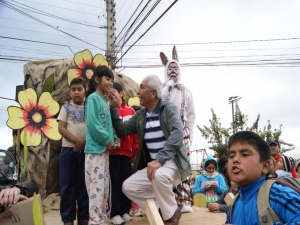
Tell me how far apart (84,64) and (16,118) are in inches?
55.0

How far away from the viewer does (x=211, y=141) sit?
2000 cm

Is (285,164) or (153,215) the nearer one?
(153,215)

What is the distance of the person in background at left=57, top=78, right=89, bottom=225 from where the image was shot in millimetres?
3211

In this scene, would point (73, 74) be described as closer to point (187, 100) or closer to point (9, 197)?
point (187, 100)

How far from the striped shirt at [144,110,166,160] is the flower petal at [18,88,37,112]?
2.22 meters

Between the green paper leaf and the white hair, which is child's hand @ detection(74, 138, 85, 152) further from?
the green paper leaf

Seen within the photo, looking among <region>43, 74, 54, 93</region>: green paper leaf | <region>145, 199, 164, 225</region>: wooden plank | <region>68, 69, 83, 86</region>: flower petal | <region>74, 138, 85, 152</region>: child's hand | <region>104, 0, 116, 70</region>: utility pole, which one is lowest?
<region>145, 199, 164, 225</region>: wooden plank

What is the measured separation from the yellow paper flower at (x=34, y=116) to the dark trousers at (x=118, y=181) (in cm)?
165

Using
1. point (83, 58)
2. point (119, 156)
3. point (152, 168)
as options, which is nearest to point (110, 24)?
point (83, 58)

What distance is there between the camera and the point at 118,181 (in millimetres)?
3340

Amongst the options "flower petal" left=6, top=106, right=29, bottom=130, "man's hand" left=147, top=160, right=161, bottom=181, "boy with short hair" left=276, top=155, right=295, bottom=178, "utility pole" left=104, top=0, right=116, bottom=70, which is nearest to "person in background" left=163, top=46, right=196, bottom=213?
"man's hand" left=147, top=160, right=161, bottom=181

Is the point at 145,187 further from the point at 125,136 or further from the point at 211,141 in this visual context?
the point at 211,141

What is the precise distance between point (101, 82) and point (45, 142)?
224cm

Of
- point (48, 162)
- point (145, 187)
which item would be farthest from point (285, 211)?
point (48, 162)
